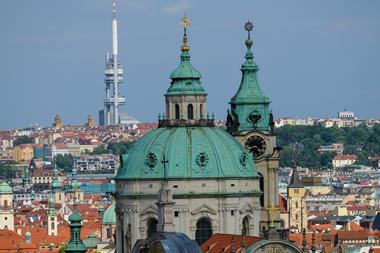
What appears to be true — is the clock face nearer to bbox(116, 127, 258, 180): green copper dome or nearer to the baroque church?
the baroque church

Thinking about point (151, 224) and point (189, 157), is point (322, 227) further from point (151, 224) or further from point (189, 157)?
point (151, 224)

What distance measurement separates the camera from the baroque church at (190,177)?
5900 cm

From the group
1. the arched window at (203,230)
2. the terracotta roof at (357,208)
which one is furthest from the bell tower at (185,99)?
the terracotta roof at (357,208)

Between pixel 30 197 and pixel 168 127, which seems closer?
pixel 168 127

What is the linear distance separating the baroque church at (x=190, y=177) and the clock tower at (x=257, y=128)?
1583 mm

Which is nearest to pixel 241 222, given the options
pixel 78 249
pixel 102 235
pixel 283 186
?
pixel 78 249

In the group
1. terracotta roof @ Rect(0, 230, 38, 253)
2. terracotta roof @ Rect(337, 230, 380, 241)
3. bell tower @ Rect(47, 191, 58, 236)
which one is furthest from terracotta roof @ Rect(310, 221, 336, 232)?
terracotta roof @ Rect(0, 230, 38, 253)

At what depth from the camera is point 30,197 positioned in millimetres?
185500

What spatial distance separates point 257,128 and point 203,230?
571cm

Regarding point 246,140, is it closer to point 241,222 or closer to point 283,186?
point 241,222

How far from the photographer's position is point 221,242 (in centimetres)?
5556

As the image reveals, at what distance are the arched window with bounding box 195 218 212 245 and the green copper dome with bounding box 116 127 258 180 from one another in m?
1.08

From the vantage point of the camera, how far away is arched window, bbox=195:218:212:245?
2314 inches

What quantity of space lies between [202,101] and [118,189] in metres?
3.02
